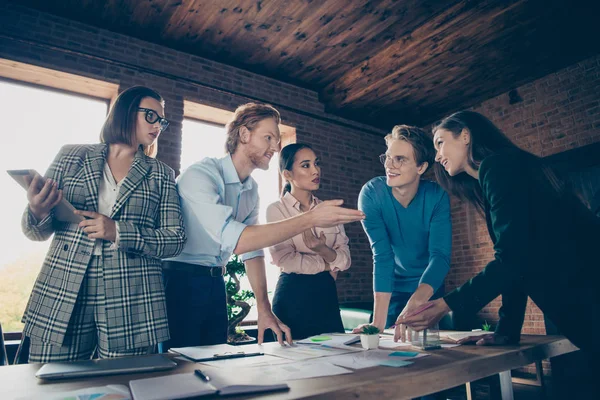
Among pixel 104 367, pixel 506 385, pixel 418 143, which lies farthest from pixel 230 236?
pixel 418 143

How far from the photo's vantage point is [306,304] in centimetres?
214

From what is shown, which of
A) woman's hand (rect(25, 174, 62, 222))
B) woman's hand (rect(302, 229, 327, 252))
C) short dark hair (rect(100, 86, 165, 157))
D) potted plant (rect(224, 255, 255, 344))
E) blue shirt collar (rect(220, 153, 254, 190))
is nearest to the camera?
woman's hand (rect(25, 174, 62, 222))

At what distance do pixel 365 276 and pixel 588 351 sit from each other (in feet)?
15.6

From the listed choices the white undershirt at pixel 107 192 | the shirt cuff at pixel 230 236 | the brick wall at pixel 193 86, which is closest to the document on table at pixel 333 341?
the shirt cuff at pixel 230 236

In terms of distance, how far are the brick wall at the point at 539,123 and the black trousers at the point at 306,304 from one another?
4.21 metres

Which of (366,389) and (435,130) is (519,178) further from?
(366,389)

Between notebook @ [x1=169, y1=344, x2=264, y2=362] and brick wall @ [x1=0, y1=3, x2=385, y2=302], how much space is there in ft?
11.1

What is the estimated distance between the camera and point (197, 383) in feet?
2.80

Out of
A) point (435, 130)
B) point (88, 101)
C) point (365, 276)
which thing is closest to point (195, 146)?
point (88, 101)

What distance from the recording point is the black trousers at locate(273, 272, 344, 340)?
2.11 m

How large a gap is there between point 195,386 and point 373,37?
4.62 m

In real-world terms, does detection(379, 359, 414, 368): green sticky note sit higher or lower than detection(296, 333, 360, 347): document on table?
higher

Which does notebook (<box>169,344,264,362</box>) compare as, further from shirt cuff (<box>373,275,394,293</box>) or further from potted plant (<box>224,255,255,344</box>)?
potted plant (<box>224,255,255,344</box>)

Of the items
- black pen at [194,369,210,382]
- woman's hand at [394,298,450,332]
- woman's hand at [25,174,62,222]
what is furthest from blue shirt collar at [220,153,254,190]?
black pen at [194,369,210,382]
